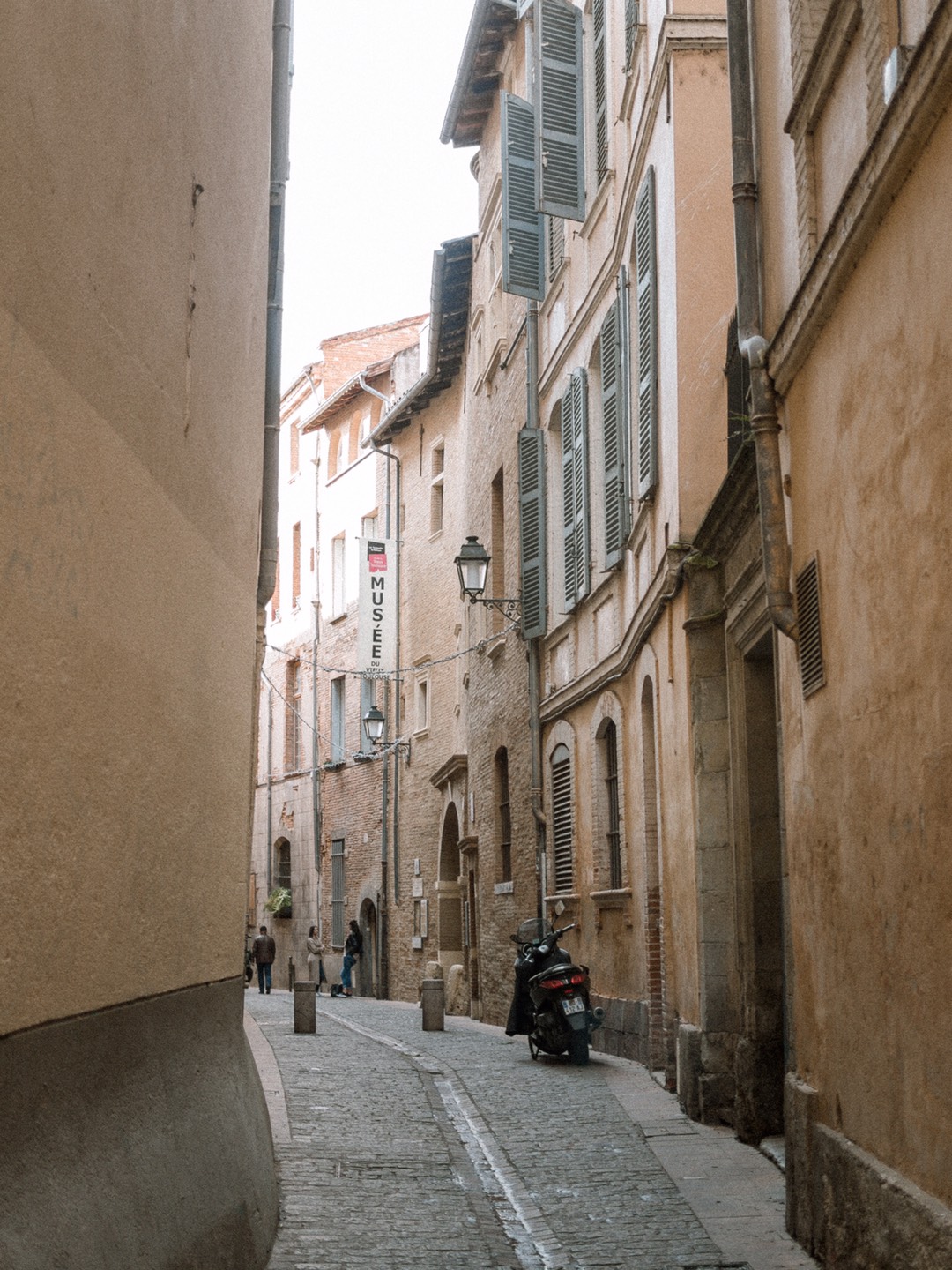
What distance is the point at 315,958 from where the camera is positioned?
34875mm

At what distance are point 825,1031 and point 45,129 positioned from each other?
4.59 m

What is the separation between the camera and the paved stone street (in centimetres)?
684

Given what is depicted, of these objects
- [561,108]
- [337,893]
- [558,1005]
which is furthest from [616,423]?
[337,893]

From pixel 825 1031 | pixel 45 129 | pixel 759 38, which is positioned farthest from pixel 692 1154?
pixel 45 129

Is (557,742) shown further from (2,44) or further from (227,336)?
(2,44)

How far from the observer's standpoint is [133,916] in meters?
5.51

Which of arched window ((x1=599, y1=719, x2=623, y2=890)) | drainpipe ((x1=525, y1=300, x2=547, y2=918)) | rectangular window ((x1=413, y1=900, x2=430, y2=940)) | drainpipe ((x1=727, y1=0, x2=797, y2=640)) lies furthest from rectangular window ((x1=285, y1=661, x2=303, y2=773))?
drainpipe ((x1=727, y1=0, x2=797, y2=640))

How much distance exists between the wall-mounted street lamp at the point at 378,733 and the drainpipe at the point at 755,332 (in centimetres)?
2173

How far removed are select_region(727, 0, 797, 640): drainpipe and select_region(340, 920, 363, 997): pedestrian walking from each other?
25.2m

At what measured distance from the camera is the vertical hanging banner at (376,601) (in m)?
31.8

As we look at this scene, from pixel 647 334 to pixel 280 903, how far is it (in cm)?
2728

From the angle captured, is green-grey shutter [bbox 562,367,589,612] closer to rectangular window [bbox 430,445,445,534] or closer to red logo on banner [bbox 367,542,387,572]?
rectangular window [bbox 430,445,445,534]

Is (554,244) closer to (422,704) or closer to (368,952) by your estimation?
(422,704)

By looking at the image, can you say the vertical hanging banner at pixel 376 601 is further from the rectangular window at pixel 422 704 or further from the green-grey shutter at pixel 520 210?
the green-grey shutter at pixel 520 210
